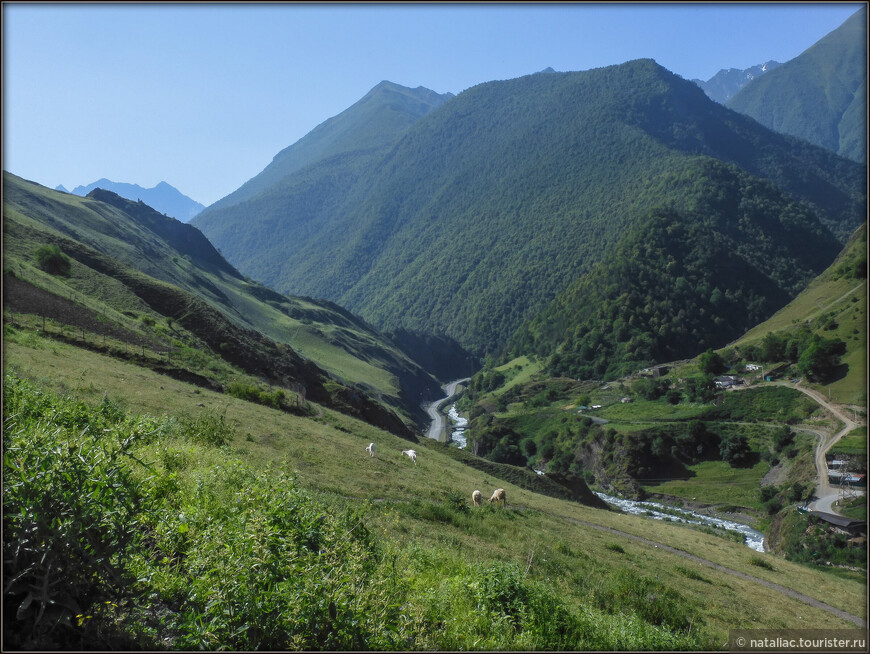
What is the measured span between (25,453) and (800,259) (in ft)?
783

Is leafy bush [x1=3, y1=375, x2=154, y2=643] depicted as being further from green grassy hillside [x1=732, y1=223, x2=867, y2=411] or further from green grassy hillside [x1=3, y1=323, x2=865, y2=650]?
green grassy hillside [x1=732, y1=223, x2=867, y2=411]

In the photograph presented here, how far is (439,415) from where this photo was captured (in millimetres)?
141750

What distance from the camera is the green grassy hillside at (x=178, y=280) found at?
49000mm

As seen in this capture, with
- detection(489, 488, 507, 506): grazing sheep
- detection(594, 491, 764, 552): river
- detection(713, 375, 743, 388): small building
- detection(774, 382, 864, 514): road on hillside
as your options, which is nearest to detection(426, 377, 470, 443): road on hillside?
detection(594, 491, 764, 552): river

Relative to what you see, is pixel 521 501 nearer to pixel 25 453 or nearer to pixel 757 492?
pixel 25 453

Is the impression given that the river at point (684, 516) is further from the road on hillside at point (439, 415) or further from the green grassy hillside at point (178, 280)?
the green grassy hillside at point (178, 280)

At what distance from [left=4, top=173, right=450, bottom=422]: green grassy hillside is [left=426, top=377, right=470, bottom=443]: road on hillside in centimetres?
418

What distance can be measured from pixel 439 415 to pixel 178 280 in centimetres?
7276

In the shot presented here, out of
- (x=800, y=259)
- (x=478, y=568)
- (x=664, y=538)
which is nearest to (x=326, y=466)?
(x=478, y=568)

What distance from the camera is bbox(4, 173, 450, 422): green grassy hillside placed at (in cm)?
4900

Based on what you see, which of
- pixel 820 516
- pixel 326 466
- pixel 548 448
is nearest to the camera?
pixel 326 466

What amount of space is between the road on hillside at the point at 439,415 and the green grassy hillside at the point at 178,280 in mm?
4182

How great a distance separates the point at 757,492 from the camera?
7800 cm

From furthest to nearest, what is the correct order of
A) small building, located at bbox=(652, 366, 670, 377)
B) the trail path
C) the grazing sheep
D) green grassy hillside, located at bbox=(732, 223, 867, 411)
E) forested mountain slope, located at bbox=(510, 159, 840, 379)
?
forested mountain slope, located at bbox=(510, 159, 840, 379), small building, located at bbox=(652, 366, 670, 377), green grassy hillside, located at bbox=(732, 223, 867, 411), the grazing sheep, the trail path
